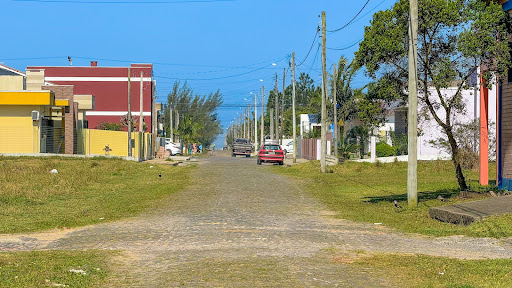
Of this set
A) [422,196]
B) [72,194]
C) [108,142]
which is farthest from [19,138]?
[422,196]

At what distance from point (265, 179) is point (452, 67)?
515 inches

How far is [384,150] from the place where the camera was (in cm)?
5016

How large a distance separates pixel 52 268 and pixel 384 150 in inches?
1659

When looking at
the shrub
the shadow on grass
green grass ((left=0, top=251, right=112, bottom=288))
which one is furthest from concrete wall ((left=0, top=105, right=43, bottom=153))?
green grass ((left=0, top=251, right=112, bottom=288))

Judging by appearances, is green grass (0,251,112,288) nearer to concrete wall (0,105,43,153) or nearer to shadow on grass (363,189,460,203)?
shadow on grass (363,189,460,203)

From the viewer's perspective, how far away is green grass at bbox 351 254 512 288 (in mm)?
8750

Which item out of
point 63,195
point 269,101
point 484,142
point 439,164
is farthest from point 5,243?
point 269,101

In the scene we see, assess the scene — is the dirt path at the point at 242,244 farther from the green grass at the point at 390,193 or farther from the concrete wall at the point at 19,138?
the concrete wall at the point at 19,138

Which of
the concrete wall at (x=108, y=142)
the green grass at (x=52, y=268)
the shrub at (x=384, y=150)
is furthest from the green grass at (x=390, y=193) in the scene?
the concrete wall at (x=108, y=142)

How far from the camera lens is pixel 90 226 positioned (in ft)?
51.3

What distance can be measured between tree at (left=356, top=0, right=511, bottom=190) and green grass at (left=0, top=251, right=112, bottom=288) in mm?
12057

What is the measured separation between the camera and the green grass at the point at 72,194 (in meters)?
17.0

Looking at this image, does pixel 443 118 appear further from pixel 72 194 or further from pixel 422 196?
pixel 72 194

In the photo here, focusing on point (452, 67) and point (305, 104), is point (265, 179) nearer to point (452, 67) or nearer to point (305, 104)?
point (452, 67)
